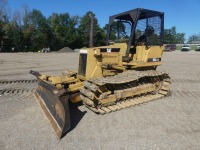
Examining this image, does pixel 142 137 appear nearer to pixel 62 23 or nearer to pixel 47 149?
pixel 47 149

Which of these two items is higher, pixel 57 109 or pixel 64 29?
pixel 64 29

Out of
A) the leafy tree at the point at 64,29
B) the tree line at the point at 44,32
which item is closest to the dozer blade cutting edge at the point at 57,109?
the tree line at the point at 44,32

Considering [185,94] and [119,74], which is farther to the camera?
[185,94]

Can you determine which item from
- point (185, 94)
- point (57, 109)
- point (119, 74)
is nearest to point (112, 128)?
point (57, 109)

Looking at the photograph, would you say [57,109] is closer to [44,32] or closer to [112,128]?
[112,128]

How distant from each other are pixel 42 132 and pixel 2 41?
47593 millimetres

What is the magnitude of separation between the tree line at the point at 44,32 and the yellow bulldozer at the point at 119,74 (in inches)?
1399

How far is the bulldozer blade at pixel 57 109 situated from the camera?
5.10 meters

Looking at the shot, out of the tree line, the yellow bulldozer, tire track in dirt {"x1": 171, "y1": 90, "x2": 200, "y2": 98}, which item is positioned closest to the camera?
the yellow bulldozer

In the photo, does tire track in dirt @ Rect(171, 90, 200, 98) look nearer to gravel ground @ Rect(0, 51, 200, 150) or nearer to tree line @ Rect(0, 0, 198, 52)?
gravel ground @ Rect(0, 51, 200, 150)

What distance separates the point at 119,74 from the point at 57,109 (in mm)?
2425

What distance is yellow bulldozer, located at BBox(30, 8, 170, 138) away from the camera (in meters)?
6.40

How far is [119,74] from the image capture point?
7.12m

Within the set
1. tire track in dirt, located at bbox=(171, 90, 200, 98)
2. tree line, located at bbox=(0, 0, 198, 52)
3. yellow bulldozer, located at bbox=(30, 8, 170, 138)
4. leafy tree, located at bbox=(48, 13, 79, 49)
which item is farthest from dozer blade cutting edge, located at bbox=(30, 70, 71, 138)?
leafy tree, located at bbox=(48, 13, 79, 49)
